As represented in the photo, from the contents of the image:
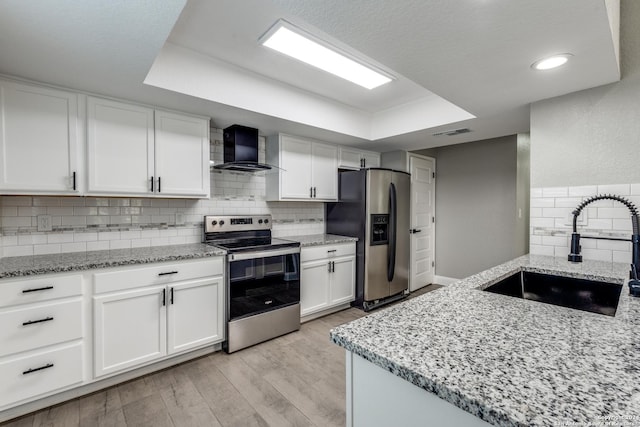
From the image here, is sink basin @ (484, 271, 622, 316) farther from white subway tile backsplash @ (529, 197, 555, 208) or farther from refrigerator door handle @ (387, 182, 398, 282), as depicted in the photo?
refrigerator door handle @ (387, 182, 398, 282)

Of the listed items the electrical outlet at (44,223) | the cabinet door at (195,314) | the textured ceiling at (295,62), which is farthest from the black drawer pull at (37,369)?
the textured ceiling at (295,62)

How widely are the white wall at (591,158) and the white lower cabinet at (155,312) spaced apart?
106 inches

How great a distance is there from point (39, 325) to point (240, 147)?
1.99 meters

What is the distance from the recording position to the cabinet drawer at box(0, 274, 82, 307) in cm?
171

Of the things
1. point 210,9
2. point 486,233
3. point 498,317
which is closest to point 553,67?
point 498,317

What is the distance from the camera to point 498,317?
0.98 metres

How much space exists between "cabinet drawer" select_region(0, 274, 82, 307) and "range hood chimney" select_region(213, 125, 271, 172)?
57.8 inches

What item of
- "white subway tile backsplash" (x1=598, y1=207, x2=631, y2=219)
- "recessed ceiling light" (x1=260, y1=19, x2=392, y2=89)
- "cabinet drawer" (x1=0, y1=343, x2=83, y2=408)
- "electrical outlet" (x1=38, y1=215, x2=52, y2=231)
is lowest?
"cabinet drawer" (x1=0, y1=343, x2=83, y2=408)

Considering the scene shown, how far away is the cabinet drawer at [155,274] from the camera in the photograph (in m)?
2.01

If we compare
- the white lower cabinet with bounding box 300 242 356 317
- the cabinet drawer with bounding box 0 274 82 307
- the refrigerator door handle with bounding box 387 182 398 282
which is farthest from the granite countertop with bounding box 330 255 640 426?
the refrigerator door handle with bounding box 387 182 398 282

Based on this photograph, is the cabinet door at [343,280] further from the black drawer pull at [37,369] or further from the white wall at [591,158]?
the black drawer pull at [37,369]

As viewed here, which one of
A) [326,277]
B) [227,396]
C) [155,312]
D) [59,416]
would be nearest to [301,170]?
[326,277]

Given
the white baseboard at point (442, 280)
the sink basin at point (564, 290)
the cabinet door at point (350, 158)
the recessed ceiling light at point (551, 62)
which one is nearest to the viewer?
the sink basin at point (564, 290)

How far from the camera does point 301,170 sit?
11.4ft
